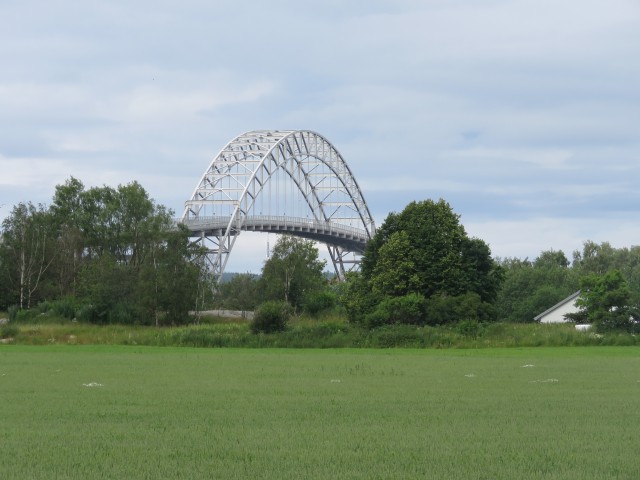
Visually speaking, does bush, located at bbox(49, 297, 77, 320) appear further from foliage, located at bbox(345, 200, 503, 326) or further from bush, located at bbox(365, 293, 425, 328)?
bush, located at bbox(365, 293, 425, 328)

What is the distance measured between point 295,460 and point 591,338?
4528 cm

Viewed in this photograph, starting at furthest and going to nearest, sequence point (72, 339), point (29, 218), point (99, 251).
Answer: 1. point (99, 251)
2. point (29, 218)
3. point (72, 339)

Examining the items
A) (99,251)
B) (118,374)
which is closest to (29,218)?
(99,251)

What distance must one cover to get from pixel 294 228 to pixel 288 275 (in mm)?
34416

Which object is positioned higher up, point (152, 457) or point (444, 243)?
point (444, 243)

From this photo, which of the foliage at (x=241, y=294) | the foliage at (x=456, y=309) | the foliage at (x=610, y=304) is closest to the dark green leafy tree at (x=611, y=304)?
the foliage at (x=610, y=304)

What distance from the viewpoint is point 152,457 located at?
13.6 metres

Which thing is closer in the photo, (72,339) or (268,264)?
(72,339)

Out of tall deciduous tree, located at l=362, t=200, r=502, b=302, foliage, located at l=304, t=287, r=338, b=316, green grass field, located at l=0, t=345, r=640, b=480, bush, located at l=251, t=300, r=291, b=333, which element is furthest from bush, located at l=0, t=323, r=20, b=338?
green grass field, located at l=0, t=345, r=640, b=480

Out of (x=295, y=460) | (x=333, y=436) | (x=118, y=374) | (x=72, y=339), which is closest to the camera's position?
(x=295, y=460)

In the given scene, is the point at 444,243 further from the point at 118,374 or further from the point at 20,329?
the point at 118,374

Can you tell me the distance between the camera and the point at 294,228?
126m

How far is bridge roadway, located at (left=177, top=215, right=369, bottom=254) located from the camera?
111938mm

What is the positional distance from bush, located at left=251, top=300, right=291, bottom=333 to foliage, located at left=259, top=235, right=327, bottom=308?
29474mm
